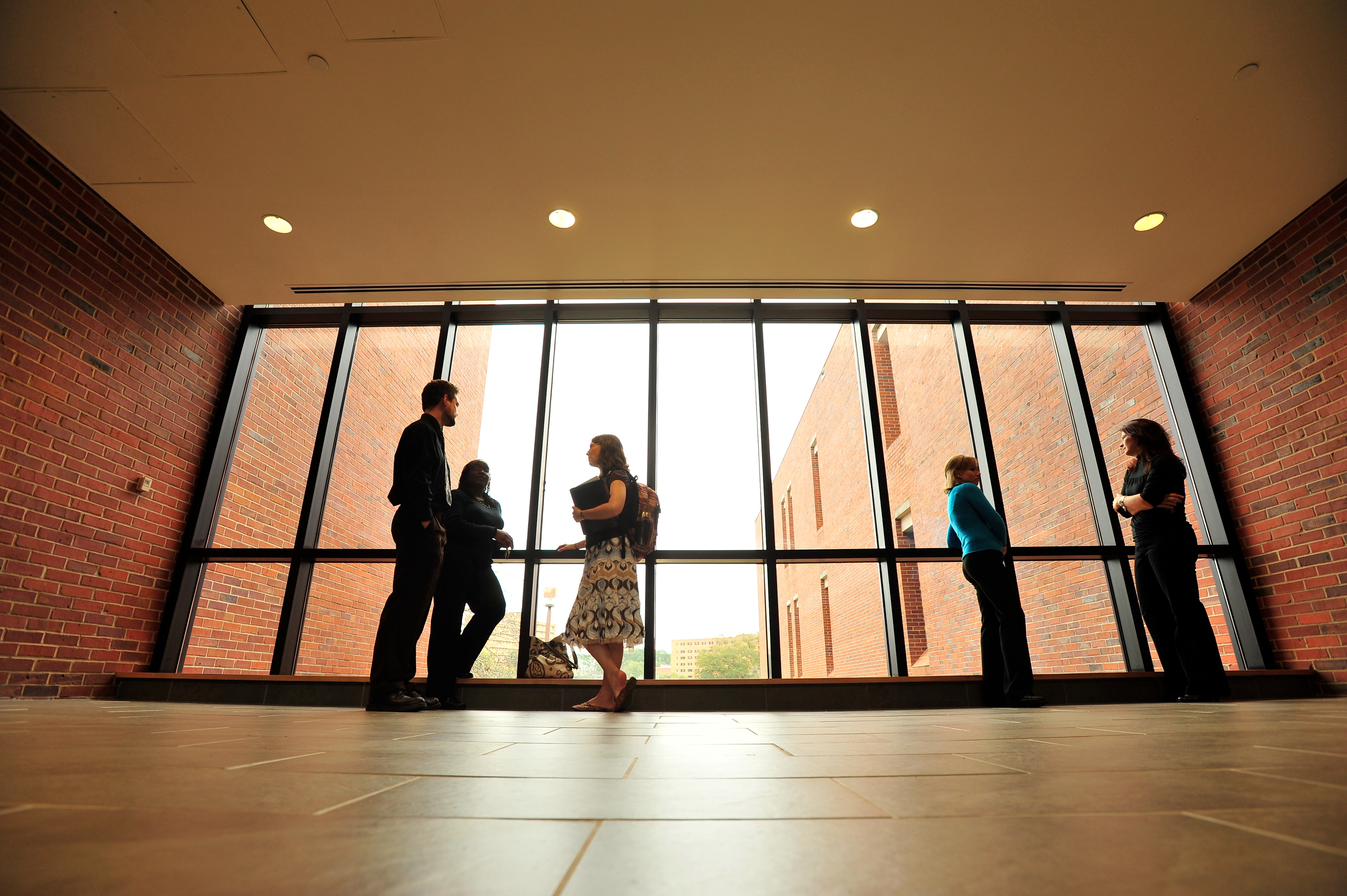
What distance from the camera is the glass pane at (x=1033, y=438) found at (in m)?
4.59

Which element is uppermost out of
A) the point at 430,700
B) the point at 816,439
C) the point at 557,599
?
the point at 816,439

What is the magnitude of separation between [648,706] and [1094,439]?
3.78 metres

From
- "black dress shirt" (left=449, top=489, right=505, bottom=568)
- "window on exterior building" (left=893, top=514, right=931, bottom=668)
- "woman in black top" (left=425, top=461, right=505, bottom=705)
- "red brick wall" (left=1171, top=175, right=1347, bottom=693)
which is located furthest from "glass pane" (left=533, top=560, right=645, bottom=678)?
"red brick wall" (left=1171, top=175, right=1347, bottom=693)

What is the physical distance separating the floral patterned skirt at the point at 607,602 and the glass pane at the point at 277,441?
2.78 metres

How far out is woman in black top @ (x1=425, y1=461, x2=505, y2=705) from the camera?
3145mm

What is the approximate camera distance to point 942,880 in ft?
1.28

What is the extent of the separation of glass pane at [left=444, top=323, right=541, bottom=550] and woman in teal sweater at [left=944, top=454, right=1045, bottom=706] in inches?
104

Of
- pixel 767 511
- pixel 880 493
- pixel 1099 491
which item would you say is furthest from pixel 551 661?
pixel 1099 491

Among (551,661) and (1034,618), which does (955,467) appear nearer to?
(1034,618)

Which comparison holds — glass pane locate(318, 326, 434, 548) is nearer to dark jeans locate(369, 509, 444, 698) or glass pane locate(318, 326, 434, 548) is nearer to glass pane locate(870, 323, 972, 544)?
dark jeans locate(369, 509, 444, 698)

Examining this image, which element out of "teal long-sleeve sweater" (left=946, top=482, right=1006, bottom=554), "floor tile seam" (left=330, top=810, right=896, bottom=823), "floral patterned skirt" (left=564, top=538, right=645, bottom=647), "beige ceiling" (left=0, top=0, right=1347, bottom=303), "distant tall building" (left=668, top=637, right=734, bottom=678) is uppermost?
"beige ceiling" (left=0, top=0, right=1347, bottom=303)

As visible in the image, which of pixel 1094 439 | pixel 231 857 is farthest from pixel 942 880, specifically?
pixel 1094 439

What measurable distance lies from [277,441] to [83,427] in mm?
1158

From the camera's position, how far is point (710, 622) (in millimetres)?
4266
